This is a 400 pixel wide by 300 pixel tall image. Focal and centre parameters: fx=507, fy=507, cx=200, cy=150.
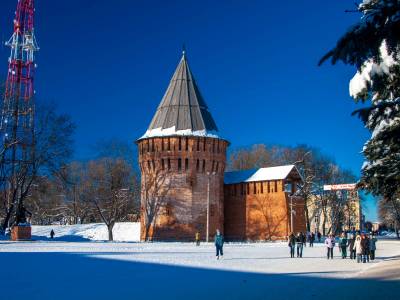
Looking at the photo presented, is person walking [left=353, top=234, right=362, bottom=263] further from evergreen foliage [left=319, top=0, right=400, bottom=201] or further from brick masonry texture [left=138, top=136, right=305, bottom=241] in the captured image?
brick masonry texture [left=138, top=136, right=305, bottom=241]

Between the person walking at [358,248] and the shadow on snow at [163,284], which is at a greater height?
the person walking at [358,248]

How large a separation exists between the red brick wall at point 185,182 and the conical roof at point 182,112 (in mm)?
835

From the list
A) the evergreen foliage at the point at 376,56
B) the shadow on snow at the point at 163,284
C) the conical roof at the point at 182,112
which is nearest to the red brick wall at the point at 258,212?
the conical roof at the point at 182,112

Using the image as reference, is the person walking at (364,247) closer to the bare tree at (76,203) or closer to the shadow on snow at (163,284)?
the shadow on snow at (163,284)

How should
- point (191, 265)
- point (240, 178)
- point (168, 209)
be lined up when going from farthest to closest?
point (240, 178)
point (168, 209)
point (191, 265)

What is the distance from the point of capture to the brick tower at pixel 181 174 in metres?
41.4

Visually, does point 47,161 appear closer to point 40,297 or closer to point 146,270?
point 146,270

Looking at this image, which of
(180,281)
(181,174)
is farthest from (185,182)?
(180,281)

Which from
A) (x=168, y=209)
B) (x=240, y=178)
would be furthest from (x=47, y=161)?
(x=240, y=178)

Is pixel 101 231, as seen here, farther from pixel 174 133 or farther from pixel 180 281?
pixel 180 281

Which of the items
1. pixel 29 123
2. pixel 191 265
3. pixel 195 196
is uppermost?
pixel 29 123

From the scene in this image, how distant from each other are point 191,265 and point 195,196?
1003 inches

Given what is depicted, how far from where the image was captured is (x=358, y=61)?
6109 mm

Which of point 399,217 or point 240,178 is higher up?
point 240,178
